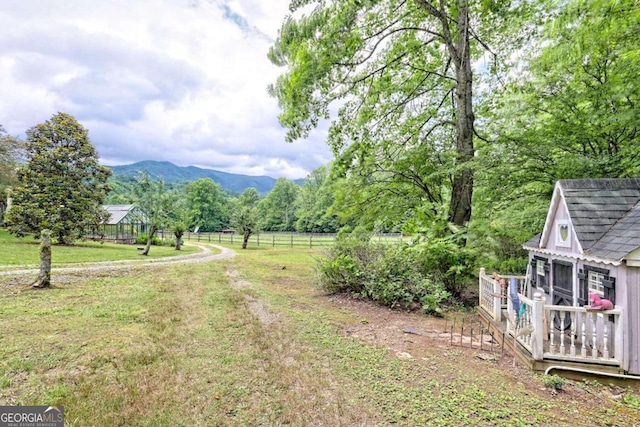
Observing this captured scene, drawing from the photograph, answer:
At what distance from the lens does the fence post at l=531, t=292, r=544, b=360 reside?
353cm

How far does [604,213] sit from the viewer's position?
4.14 metres

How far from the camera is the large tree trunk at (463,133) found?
7109 millimetres

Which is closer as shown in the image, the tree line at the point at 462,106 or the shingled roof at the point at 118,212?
the tree line at the point at 462,106

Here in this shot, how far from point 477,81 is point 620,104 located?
15.0 ft

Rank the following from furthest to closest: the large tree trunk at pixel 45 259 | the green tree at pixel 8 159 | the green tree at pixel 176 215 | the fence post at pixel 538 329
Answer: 1. the green tree at pixel 8 159
2. the green tree at pixel 176 215
3. the large tree trunk at pixel 45 259
4. the fence post at pixel 538 329

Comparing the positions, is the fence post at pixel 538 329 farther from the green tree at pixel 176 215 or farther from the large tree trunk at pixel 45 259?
the green tree at pixel 176 215

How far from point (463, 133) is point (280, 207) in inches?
2166

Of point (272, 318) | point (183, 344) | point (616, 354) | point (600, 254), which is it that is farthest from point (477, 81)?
point (183, 344)

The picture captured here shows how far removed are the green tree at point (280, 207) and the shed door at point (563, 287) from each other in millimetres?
52788

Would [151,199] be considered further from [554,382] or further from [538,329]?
[554,382]

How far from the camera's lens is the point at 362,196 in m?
8.03

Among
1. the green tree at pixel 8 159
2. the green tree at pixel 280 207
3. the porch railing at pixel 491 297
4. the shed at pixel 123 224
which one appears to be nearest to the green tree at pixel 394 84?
the porch railing at pixel 491 297

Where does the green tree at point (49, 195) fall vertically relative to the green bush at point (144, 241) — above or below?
above

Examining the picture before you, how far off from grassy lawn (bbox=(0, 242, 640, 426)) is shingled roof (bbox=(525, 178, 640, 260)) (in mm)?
1759
